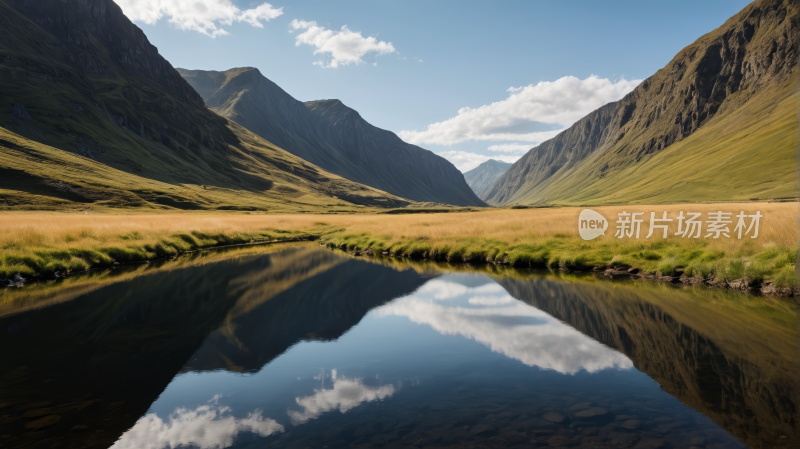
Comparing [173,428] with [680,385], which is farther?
[680,385]

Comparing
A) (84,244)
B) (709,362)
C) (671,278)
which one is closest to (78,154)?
(84,244)

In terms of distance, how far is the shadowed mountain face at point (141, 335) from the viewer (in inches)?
347

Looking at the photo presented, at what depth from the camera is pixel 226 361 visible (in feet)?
42.0

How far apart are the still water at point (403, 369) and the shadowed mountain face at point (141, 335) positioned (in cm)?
8

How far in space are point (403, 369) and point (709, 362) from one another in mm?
8546

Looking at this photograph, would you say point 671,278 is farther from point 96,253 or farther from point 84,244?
point 84,244

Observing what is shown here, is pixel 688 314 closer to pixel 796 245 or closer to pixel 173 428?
pixel 796 245

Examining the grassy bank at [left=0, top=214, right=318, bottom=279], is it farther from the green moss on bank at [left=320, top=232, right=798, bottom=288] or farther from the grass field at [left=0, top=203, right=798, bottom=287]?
the green moss on bank at [left=320, top=232, right=798, bottom=288]

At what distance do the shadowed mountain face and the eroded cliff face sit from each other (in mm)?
10484

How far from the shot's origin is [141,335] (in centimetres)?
1495

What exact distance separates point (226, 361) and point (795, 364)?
53.1 feet

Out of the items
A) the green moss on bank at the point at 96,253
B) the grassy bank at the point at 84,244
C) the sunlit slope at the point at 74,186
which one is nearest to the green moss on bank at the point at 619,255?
the green moss on bank at the point at 96,253

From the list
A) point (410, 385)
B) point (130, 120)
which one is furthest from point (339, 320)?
point (130, 120)

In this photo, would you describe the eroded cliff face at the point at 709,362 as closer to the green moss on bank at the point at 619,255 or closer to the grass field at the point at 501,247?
the green moss on bank at the point at 619,255
